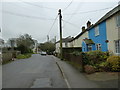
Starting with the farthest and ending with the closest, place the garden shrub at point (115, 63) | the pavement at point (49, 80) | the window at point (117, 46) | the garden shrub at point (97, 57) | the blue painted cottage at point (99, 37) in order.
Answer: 1. the blue painted cottage at point (99, 37)
2. the window at point (117, 46)
3. the garden shrub at point (97, 57)
4. the garden shrub at point (115, 63)
5. the pavement at point (49, 80)

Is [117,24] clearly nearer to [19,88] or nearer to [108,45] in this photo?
[108,45]

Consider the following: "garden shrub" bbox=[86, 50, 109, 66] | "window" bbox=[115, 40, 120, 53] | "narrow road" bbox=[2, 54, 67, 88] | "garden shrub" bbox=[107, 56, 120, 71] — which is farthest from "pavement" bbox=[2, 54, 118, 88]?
"window" bbox=[115, 40, 120, 53]

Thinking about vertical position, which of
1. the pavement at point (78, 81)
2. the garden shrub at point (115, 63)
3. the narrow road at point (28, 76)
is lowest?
the narrow road at point (28, 76)

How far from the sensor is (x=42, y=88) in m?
5.67

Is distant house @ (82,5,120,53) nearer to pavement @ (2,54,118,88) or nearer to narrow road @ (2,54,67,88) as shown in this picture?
pavement @ (2,54,118,88)

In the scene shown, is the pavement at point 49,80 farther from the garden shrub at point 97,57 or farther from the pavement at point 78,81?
the garden shrub at point 97,57

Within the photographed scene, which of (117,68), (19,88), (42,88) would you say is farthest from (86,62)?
(19,88)

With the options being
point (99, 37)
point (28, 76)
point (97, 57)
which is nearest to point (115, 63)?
point (97, 57)

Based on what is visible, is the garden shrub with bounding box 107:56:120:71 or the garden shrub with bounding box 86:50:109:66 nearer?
the garden shrub with bounding box 107:56:120:71

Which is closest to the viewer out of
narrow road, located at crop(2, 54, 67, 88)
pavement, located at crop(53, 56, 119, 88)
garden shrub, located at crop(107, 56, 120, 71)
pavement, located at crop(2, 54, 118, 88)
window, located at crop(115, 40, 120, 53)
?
pavement, located at crop(53, 56, 119, 88)

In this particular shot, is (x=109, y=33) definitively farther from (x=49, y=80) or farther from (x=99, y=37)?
(x=49, y=80)

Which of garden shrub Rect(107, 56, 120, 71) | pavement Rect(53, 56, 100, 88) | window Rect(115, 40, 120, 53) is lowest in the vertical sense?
pavement Rect(53, 56, 100, 88)

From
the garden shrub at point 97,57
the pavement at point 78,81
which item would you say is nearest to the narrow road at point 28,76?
the pavement at point 78,81

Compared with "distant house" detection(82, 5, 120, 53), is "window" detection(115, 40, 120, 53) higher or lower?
lower
